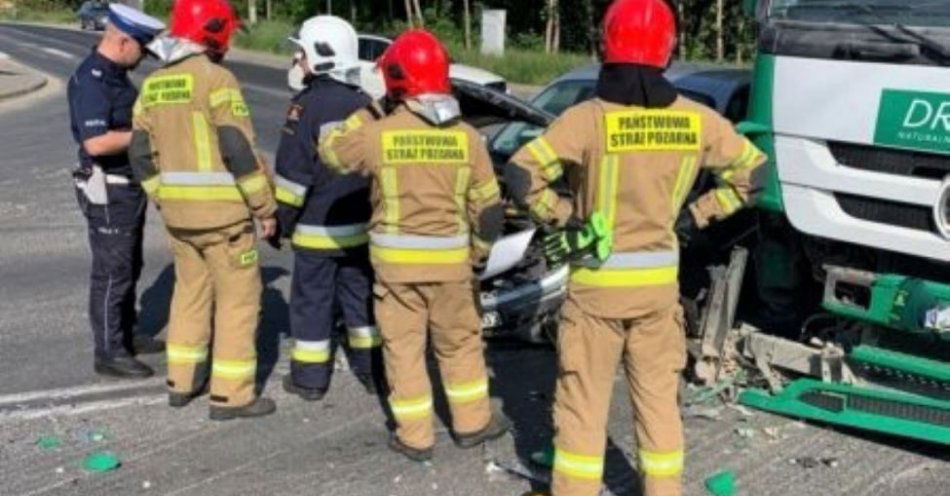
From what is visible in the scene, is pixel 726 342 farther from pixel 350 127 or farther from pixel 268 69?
pixel 268 69

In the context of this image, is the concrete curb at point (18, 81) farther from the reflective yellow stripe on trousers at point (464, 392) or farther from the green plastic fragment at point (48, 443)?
the reflective yellow stripe on trousers at point (464, 392)

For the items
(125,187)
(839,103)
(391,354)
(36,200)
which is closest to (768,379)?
(839,103)

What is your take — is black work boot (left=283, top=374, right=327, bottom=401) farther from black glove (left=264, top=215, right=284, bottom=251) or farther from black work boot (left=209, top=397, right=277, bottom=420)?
black glove (left=264, top=215, right=284, bottom=251)

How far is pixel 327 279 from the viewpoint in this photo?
18.1 feet

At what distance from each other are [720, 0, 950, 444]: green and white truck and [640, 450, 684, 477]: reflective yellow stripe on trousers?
1327 millimetres

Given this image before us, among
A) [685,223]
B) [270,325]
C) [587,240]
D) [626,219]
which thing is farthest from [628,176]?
[270,325]

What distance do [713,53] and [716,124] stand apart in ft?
93.7

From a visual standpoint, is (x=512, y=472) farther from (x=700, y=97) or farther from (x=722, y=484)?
(x=700, y=97)

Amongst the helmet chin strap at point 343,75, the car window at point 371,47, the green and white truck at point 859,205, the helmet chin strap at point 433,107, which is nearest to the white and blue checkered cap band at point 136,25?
the helmet chin strap at point 343,75

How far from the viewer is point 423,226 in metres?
4.72

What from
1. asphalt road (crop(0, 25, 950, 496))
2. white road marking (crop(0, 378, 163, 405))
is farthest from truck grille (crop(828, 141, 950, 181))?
white road marking (crop(0, 378, 163, 405))

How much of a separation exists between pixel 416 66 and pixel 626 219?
122cm

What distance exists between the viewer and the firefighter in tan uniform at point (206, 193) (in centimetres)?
510

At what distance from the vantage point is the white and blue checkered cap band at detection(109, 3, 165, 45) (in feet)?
18.3
